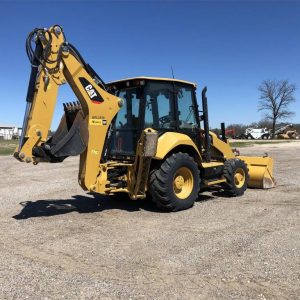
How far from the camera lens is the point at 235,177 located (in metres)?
10.6

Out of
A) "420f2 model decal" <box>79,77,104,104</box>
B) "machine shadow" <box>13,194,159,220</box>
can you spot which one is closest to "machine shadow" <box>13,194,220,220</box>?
"machine shadow" <box>13,194,159,220</box>

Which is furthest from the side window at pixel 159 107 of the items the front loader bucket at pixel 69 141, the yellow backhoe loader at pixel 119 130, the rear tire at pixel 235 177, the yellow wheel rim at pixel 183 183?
the rear tire at pixel 235 177

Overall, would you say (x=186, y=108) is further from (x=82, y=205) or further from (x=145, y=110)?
(x=82, y=205)

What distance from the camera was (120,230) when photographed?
7145mm

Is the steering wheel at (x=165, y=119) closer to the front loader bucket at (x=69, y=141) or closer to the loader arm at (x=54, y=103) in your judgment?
the loader arm at (x=54, y=103)

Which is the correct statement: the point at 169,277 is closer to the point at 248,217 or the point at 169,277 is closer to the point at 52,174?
the point at 248,217

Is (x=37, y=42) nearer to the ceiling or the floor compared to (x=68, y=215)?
nearer to the ceiling

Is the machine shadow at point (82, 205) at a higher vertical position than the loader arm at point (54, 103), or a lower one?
lower

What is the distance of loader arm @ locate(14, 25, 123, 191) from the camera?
295 inches

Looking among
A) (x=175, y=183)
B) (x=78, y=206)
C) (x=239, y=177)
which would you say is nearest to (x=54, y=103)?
(x=78, y=206)

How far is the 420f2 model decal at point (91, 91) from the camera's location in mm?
7926

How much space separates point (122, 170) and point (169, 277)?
3786mm

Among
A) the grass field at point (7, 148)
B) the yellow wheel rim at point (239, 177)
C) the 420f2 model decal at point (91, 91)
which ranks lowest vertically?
the yellow wheel rim at point (239, 177)

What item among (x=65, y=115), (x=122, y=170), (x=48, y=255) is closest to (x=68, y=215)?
(x=122, y=170)
